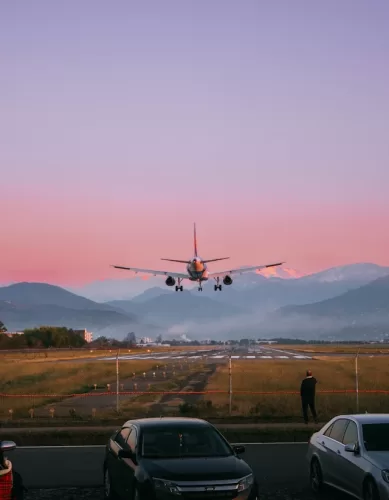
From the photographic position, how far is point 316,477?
1385cm

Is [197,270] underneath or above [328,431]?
above

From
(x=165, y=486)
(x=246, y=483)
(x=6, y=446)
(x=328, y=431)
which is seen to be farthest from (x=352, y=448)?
(x=6, y=446)

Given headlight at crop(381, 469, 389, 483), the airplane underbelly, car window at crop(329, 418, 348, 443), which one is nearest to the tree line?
the airplane underbelly

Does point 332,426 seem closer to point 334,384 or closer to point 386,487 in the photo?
point 386,487

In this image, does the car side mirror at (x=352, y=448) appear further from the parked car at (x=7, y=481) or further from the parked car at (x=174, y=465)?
the parked car at (x=7, y=481)

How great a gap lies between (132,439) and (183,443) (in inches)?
32.1

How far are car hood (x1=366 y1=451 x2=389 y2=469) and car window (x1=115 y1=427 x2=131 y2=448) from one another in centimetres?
364

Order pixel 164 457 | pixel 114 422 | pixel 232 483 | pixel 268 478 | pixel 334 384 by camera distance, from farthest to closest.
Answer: pixel 334 384 → pixel 114 422 → pixel 268 478 → pixel 164 457 → pixel 232 483

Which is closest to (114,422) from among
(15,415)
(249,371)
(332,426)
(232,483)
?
(15,415)

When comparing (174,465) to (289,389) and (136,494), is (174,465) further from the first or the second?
(289,389)

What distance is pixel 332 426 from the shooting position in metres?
13.9

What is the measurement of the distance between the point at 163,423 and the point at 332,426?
3.05 m

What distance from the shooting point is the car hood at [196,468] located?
10844mm

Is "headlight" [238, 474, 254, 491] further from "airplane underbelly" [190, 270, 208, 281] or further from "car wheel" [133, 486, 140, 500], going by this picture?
"airplane underbelly" [190, 270, 208, 281]
